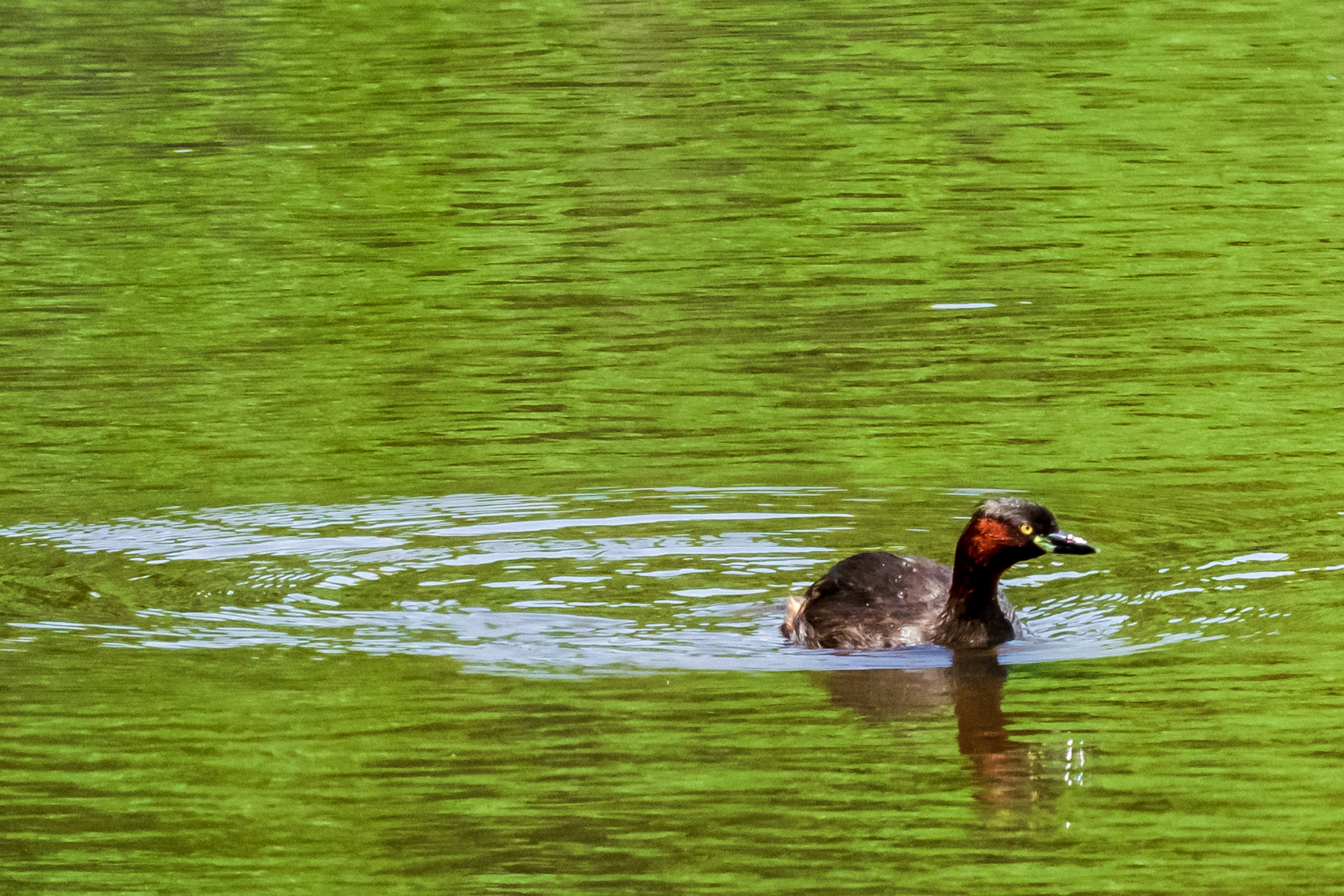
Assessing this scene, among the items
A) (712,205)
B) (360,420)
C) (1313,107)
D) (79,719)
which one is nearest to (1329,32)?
(1313,107)

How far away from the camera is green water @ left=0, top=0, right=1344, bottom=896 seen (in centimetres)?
850

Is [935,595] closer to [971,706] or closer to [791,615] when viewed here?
[791,615]

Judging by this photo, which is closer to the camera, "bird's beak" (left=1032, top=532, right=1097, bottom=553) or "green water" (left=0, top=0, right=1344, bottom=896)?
"green water" (left=0, top=0, right=1344, bottom=896)

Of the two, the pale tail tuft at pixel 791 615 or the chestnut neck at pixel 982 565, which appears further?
the pale tail tuft at pixel 791 615

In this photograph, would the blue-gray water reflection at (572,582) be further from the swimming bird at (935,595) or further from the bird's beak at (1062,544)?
the bird's beak at (1062,544)

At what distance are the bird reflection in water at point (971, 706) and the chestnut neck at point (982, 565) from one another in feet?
0.58

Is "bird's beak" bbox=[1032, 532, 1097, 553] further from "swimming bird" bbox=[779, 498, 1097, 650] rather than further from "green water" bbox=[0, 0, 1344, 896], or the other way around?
"green water" bbox=[0, 0, 1344, 896]

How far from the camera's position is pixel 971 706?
31.5 ft

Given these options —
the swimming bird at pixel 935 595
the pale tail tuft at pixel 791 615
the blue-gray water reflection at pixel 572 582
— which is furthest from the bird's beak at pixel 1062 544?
the pale tail tuft at pixel 791 615

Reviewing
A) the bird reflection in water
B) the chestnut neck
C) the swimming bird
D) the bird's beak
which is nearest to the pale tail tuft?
the swimming bird

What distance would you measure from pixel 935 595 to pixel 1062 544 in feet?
2.18

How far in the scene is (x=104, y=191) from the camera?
2139 centimetres

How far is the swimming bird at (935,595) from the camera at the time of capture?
33.7 feet

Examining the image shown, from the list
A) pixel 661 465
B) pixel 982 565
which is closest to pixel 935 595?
pixel 982 565
